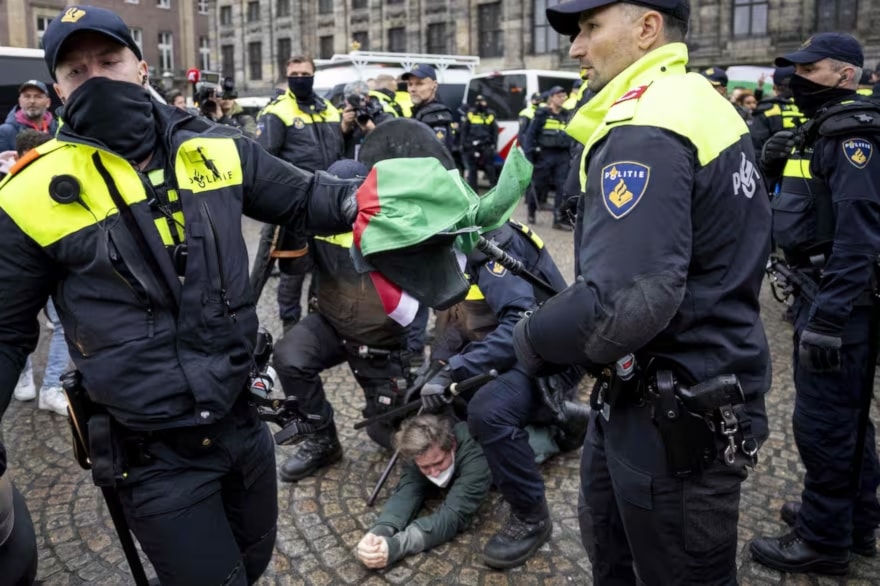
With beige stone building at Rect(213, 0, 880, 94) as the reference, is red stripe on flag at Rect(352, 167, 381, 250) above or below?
below

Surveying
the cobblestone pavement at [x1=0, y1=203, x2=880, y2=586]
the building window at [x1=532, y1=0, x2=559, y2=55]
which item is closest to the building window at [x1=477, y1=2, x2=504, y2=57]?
the building window at [x1=532, y1=0, x2=559, y2=55]

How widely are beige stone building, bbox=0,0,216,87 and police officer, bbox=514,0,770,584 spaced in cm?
4111

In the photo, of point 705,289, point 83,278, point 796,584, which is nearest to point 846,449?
point 796,584

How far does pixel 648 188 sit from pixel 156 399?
1.37 meters

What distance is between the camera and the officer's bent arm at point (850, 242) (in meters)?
2.90

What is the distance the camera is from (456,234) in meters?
1.89

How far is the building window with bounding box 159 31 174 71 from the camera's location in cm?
4488

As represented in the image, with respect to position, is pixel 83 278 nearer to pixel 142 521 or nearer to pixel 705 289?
pixel 142 521

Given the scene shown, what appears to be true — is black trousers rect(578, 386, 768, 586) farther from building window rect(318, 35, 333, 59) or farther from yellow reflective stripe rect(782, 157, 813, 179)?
building window rect(318, 35, 333, 59)

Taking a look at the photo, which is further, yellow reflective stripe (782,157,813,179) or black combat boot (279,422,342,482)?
black combat boot (279,422,342,482)

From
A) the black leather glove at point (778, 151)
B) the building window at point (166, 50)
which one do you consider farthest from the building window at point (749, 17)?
the building window at point (166, 50)

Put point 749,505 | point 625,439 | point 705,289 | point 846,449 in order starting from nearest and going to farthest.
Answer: point 705,289 < point 625,439 < point 846,449 < point 749,505

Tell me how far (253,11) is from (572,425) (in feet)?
130

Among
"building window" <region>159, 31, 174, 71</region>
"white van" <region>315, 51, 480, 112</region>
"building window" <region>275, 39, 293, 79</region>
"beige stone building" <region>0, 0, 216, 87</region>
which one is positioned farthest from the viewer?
"building window" <region>159, 31, 174, 71</region>
